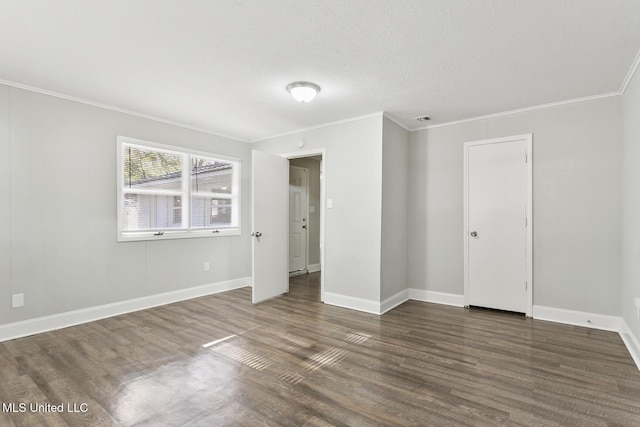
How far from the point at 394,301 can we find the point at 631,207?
8.57 ft

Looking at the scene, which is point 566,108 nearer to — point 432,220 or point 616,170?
point 616,170

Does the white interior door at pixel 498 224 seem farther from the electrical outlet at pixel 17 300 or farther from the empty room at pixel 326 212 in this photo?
the electrical outlet at pixel 17 300

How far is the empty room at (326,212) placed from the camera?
2104 millimetres

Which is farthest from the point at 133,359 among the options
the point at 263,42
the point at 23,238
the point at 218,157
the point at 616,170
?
the point at 616,170

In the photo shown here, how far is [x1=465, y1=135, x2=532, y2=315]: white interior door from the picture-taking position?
3.87 m

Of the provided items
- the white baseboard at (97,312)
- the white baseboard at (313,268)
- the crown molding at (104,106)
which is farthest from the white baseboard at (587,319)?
the crown molding at (104,106)

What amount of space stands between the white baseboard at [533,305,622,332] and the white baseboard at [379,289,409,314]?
155cm

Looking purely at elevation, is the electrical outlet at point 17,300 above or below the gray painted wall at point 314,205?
below

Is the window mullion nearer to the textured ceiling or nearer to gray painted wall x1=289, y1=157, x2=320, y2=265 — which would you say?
the textured ceiling

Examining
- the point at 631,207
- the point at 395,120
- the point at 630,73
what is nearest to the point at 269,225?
the point at 395,120

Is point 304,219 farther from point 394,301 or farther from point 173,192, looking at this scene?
point 394,301

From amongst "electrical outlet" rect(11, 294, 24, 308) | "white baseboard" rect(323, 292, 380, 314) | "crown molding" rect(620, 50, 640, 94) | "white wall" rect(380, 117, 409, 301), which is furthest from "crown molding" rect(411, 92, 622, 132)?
"electrical outlet" rect(11, 294, 24, 308)

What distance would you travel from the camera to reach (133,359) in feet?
8.85

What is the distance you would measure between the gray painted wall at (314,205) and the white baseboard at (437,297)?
8.48 feet
